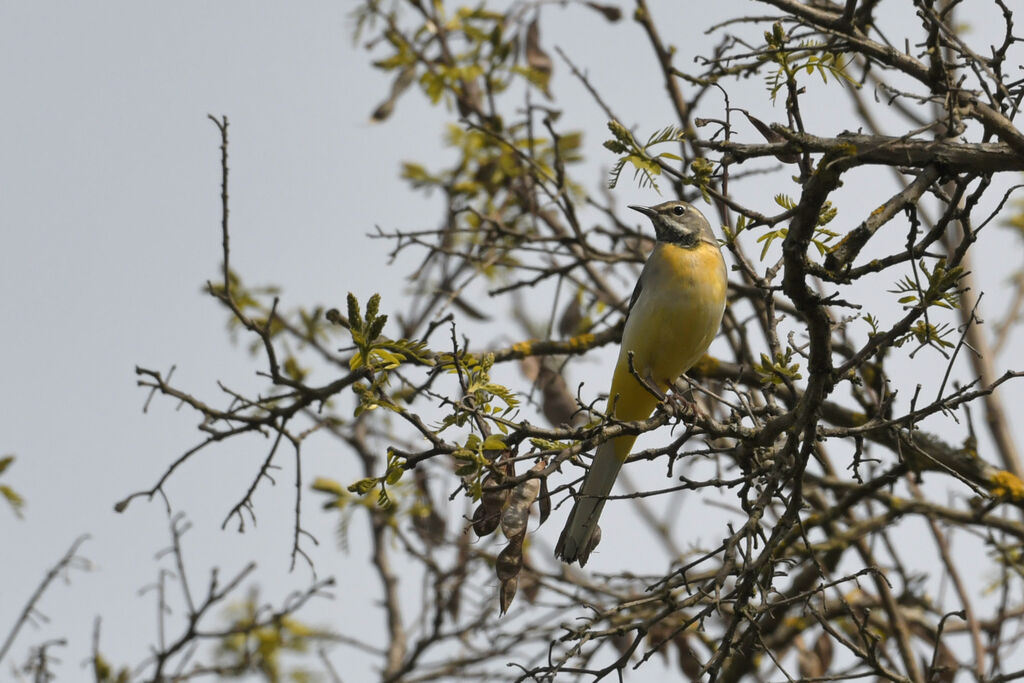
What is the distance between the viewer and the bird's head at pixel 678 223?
5590 mm

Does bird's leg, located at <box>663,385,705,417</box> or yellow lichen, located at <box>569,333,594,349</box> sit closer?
bird's leg, located at <box>663,385,705,417</box>

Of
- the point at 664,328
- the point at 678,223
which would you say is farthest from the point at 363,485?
the point at 678,223

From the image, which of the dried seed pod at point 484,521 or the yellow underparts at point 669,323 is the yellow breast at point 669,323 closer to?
the yellow underparts at point 669,323

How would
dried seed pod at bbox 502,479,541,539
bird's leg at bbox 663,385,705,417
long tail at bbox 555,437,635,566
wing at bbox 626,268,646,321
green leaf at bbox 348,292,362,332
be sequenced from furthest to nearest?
wing at bbox 626,268,646,321 → long tail at bbox 555,437,635,566 → bird's leg at bbox 663,385,705,417 → dried seed pod at bbox 502,479,541,539 → green leaf at bbox 348,292,362,332

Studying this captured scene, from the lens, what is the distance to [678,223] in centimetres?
568

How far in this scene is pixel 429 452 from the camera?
3.10 metres

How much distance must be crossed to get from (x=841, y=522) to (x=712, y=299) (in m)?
2.40

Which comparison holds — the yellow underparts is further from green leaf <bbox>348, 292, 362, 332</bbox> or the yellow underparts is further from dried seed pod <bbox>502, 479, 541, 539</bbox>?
green leaf <bbox>348, 292, 362, 332</bbox>

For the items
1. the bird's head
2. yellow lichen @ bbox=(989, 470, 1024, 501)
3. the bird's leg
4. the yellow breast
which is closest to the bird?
the yellow breast

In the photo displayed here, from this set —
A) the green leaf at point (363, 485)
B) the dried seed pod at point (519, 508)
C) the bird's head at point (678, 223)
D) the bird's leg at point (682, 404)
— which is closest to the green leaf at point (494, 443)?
the dried seed pod at point (519, 508)

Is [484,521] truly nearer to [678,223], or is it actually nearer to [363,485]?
[363,485]

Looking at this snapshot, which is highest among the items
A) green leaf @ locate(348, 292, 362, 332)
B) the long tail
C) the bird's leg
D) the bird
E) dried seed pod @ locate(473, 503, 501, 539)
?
the bird

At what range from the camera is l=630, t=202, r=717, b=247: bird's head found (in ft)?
18.3

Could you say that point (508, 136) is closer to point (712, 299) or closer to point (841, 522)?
point (712, 299)
